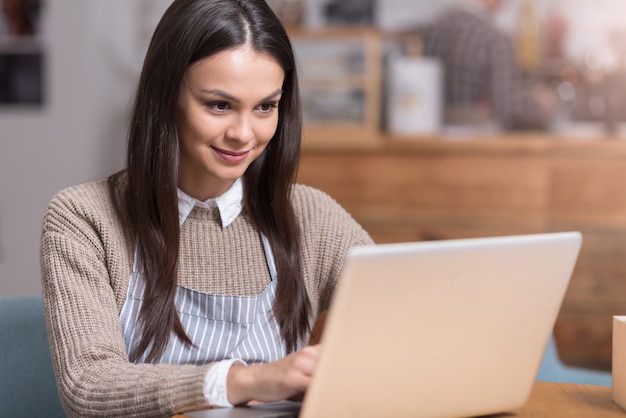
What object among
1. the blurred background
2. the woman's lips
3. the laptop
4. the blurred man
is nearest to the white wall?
the blurred background

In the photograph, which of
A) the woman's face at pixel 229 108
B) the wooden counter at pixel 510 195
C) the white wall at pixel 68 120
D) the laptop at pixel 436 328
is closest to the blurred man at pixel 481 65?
the wooden counter at pixel 510 195

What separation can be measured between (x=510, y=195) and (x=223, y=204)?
6.37ft

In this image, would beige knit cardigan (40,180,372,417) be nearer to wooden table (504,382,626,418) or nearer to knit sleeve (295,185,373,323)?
knit sleeve (295,185,373,323)

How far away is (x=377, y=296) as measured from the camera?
39.3 inches

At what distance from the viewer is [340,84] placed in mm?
3689

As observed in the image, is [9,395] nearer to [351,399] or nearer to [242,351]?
[242,351]

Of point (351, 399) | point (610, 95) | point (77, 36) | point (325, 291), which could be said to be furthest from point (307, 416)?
point (77, 36)

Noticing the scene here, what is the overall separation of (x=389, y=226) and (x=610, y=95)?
882 millimetres

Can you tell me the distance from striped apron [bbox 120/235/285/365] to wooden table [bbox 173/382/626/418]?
371mm

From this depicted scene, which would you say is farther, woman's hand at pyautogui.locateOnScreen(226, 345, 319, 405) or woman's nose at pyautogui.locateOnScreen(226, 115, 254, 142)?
woman's nose at pyautogui.locateOnScreen(226, 115, 254, 142)

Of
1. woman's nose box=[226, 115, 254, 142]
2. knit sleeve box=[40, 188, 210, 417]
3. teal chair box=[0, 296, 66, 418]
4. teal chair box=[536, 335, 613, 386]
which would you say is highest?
woman's nose box=[226, 115, 254, 142]

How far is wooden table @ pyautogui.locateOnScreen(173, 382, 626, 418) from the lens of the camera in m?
1.25

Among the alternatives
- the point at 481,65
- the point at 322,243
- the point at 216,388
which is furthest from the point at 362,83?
the point at 216,388

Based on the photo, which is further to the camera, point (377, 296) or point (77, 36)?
point (77, 36)
